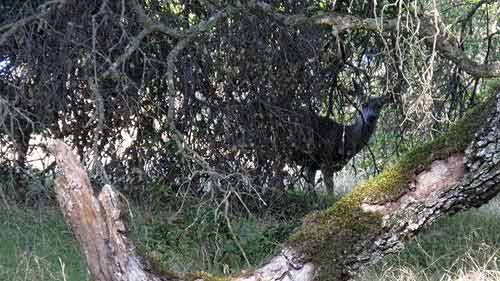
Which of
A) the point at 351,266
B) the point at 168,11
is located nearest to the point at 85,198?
the point at 351,266

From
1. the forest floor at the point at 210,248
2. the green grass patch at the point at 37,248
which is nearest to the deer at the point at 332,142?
the forest floor at the point at 210,248

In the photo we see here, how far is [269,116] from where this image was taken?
20.6 feet

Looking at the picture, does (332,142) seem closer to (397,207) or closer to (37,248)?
(37,248)

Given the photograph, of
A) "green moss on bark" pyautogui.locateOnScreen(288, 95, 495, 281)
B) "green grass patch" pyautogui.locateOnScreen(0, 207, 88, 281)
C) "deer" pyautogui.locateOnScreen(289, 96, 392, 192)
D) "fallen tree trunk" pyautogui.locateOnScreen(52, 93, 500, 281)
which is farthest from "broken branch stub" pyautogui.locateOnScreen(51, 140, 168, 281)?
"deer" pyautogui.locateOnScreen(289, 96, 392, 192)

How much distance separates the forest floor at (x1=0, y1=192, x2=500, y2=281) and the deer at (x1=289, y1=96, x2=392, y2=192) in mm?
1041

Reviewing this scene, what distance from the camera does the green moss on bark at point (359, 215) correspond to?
365cm

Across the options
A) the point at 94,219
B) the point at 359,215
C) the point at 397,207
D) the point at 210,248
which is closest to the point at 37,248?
the point at 210,248

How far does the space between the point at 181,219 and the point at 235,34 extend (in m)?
1.51

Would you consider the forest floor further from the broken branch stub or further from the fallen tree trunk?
the broken branch stub

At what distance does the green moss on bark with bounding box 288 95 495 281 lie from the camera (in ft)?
12.0

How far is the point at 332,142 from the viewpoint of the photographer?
7.04 m

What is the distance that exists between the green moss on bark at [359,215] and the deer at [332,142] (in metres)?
2.72

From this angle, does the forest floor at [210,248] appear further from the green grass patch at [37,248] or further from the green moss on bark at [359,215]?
the green moss on bark at [359,215]

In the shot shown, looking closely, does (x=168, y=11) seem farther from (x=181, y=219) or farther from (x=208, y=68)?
(x=181, y=219)
